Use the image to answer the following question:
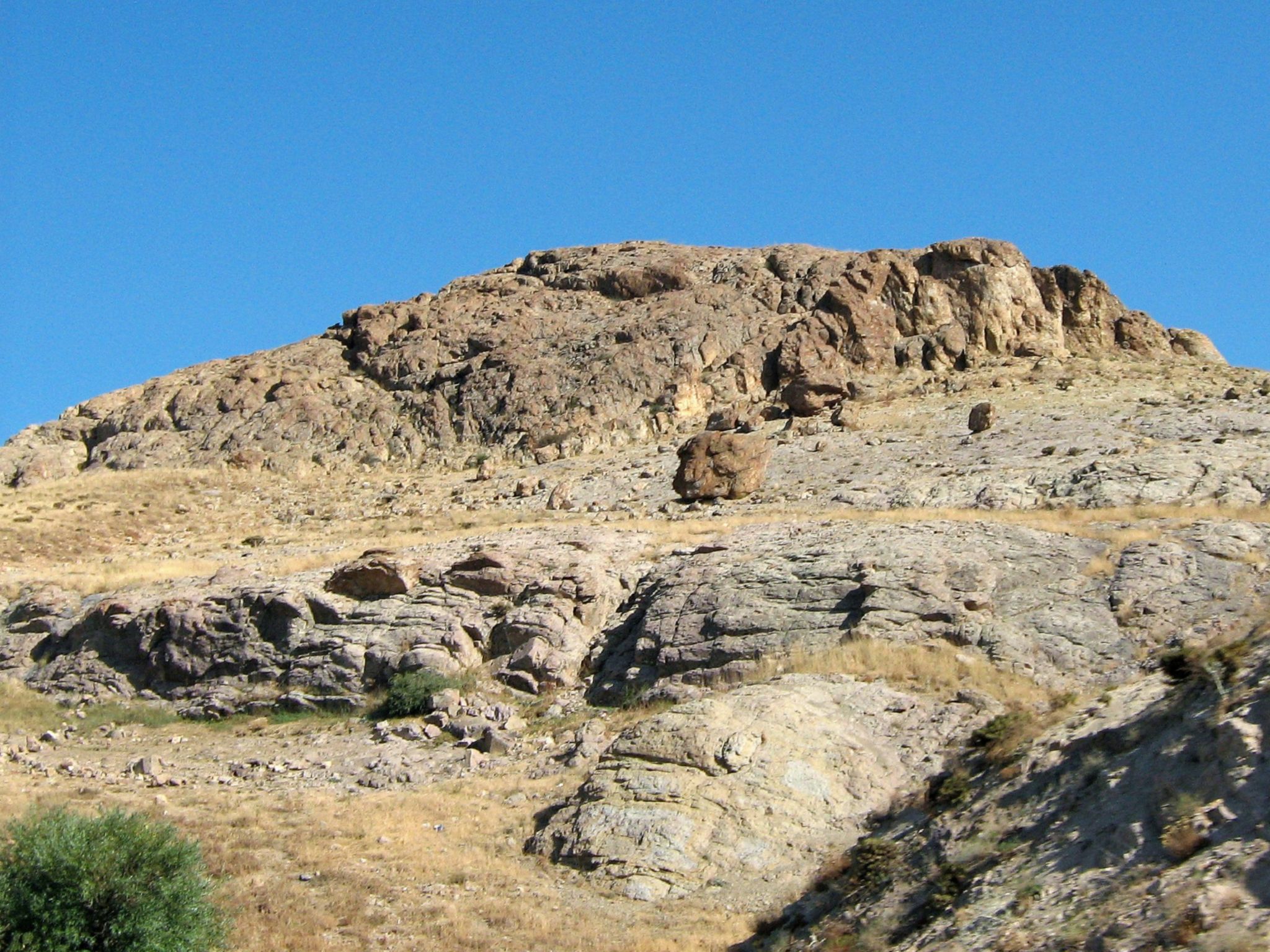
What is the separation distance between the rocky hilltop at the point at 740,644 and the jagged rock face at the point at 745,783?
0.06m

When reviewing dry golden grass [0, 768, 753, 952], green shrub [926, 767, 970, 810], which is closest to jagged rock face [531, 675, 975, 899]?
dry golden grass [0, 768, 753, 952]

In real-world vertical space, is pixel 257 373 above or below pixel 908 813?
above

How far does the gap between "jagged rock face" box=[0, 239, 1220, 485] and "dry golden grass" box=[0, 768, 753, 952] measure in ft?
101

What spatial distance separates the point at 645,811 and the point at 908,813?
400cm

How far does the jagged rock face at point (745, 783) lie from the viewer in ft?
54.4

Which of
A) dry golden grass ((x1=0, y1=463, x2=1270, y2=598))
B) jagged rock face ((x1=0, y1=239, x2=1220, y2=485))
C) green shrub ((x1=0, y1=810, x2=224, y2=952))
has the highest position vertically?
jagged rock face ((x1=0, y1=239, x2=1220, y2=485))

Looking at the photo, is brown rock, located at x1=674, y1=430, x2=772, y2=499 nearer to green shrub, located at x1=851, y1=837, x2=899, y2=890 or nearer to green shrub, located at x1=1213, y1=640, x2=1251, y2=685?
green shrub, located at x1=851, y1=837, x2=899, y2=890

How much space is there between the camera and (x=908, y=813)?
48.8 ft

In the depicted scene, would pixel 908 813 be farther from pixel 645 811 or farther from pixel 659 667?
pixel 659 667

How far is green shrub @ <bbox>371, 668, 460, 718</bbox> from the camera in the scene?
23516 millimetres

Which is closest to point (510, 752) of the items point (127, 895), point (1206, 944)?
point (127, 895)

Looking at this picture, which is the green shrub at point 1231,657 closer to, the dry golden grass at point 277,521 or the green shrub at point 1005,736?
the green shrub at point 1005,736

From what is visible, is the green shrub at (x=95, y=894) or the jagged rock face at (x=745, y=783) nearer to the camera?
the green shrub at (x=95, y=894)

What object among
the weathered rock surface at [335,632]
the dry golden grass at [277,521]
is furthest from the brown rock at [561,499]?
the weathered rock surface at [335,632]
